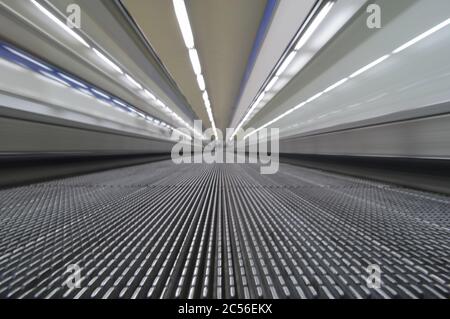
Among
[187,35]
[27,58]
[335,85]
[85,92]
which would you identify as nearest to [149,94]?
[85,92]

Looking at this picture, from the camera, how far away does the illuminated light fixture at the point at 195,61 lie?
3106 mm

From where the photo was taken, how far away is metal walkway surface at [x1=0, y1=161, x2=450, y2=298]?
1.31 ft

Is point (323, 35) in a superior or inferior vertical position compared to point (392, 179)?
superior

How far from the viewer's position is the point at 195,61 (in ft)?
11.2

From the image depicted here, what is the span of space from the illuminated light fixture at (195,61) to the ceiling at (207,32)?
0.29 ft

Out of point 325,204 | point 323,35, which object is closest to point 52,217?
point 325,204

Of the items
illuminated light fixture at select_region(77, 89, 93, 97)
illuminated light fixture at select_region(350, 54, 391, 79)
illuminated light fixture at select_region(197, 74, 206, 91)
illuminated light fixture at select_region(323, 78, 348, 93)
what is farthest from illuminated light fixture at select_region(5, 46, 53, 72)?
illuminated light fixture at select_region(323, 78, 348, 93)

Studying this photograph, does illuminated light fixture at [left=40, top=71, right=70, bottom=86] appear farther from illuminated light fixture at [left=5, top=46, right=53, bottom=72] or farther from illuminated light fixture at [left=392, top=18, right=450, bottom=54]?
illuminated light fixture at [left=392, top=18, right=450, bottom=54]

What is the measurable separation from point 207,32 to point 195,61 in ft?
2.66

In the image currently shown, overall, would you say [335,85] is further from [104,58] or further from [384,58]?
[104,58]

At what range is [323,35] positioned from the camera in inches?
88.3
